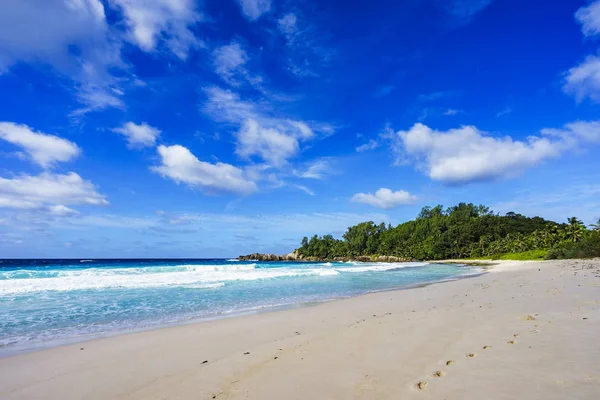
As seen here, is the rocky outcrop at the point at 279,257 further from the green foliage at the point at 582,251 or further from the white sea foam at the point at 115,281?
the white sea foam at the point at 115,281

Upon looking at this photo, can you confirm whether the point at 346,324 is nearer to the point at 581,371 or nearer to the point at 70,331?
the point at 581,371

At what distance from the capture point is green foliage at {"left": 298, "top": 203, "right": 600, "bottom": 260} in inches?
2763

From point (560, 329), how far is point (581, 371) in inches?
97.4

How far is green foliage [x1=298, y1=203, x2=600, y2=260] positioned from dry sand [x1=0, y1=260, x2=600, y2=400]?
60407mm

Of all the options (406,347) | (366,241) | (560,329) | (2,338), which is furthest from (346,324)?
(366,241)

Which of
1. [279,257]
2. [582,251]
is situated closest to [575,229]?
[582,251]

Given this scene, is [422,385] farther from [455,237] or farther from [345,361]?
[455,237]

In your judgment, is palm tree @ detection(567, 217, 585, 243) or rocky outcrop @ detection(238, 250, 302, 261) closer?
palm tree @ detection(567, 217, 585, 243)

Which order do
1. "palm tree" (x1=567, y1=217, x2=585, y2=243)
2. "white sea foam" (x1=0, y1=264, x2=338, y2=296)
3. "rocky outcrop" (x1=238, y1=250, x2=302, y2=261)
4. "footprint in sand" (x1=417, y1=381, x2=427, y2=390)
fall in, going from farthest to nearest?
"rocky outcrop" (x1=238, y1=250, x2=302, y2=261), "palm tree" (x1=567, y1=217, x2=585, y2=243), "white sea foam" (x1=0, y1=264, x2=338, y2=296), "footprint in sand" (x1=417, y1=381, x2=427, y2=390)

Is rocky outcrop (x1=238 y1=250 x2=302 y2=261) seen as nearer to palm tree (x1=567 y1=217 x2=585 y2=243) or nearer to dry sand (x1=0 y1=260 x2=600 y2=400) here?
palm tree (x1=567 y1=217 x2=585 y2=243)

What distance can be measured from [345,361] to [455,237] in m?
105

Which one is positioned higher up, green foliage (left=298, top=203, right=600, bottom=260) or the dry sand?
green foliage (left=298, top=203, right=600, bottom=260)

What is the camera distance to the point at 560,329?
5.79m

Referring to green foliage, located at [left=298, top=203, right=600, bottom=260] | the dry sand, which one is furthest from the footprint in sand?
green foliage, located at [left=298, top=203, right=600, bottom=260]
